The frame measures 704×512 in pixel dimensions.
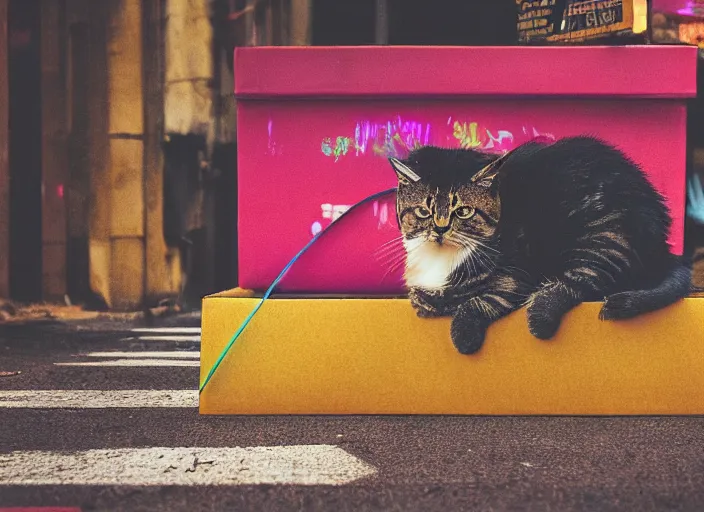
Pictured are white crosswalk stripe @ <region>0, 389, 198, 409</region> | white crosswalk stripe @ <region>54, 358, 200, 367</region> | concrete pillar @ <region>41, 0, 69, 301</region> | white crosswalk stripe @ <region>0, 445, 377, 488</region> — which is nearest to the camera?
white crosswalk stripe @ <region>0, 445, 377, 488</region>

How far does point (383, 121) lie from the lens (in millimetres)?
2555

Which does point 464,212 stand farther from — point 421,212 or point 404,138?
point 404,138

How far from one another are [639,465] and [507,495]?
421mm

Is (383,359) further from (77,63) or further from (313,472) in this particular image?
(77,63)

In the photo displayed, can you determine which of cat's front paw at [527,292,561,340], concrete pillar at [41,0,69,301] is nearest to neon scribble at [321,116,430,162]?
cat's front paw at [527,292,561,340]

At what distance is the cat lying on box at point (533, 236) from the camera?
2.38m

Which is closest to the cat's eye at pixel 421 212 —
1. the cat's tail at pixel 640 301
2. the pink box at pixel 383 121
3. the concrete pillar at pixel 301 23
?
the pink box at pixel 383 121

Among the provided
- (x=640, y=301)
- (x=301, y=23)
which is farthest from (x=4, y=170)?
(x=640, y=301)

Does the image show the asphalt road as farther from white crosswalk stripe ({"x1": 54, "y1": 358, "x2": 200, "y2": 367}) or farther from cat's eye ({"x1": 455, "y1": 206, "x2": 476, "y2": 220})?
white crosswalk stripe ({"x1": 54, "y1": 358, "x2": 200, "y2": 367})

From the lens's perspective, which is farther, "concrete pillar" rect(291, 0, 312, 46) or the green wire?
"concrete pillar" rect(291, 0, 312, 46)

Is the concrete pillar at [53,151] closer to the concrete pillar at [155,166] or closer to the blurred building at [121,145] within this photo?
the blurred building at [121,145]

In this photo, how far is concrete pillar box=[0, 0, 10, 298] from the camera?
6.14 meters

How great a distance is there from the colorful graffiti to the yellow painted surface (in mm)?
516

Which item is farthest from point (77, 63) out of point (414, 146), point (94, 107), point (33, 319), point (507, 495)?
point (507, 495)
